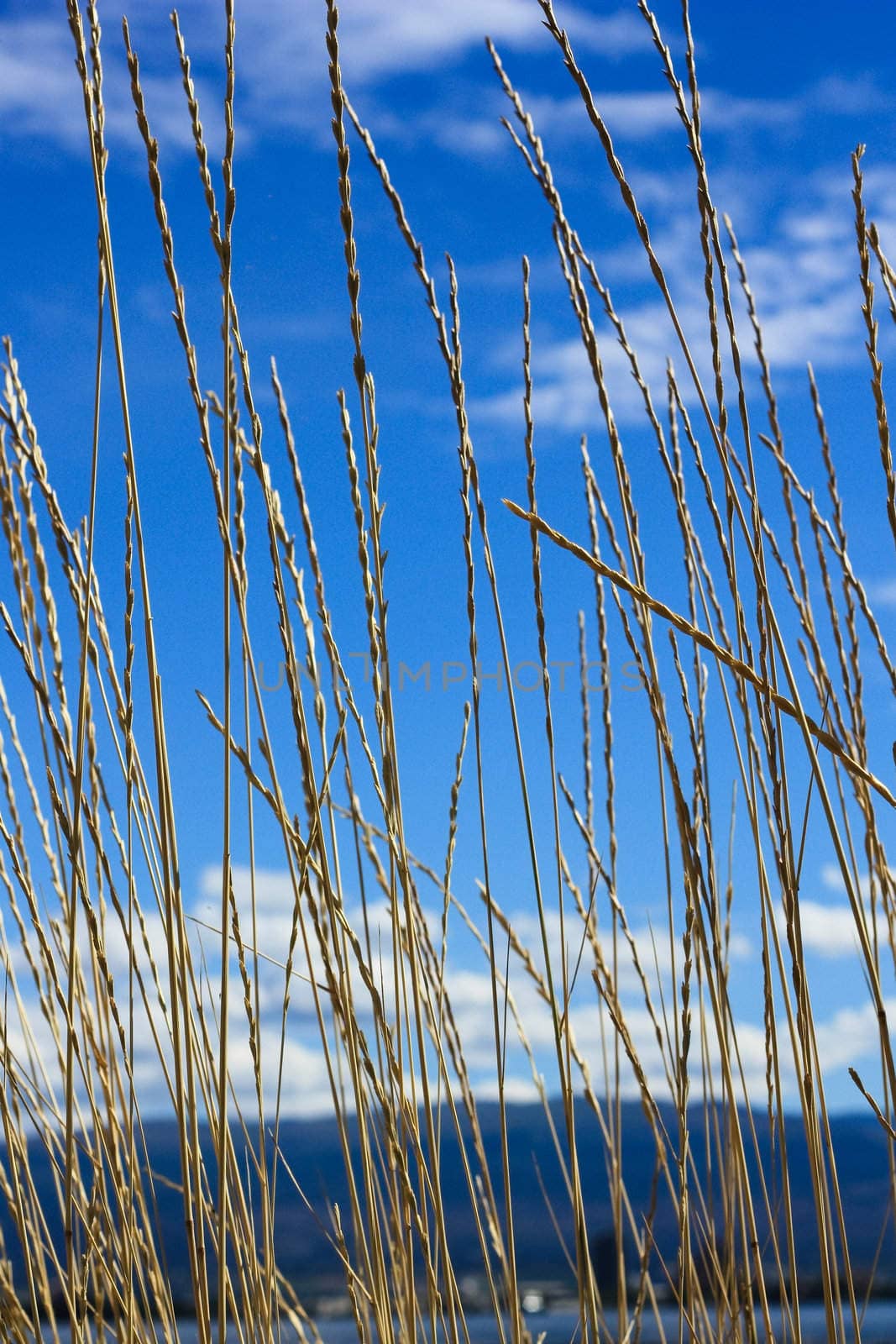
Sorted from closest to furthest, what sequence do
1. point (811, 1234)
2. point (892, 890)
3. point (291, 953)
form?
point (291, 953) → point (892, 890) → point (811, 1234)

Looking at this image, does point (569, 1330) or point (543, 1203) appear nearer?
point (569, 1330)

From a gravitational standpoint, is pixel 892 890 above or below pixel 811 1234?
above

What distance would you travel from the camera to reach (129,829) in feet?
3.36

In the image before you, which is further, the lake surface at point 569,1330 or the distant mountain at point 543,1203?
the distant mountain at point 543,1203

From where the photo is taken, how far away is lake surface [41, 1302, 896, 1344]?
6.93 ft

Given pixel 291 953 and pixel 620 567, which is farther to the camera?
pixel 620 567

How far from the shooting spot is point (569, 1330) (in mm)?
3789

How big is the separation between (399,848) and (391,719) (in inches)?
4.4

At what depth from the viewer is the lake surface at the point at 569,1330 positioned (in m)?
2.11

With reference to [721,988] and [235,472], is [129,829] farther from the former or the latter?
[721,988]

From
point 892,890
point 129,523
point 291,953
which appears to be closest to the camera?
point 129,523

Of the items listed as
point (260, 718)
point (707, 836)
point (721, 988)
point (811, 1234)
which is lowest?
point (811, 1234)

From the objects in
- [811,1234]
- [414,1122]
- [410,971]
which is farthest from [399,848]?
[811,1234]

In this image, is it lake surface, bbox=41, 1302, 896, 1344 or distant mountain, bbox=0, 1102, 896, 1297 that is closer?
lake surface, bbox=41, 1302, 896, 1344
